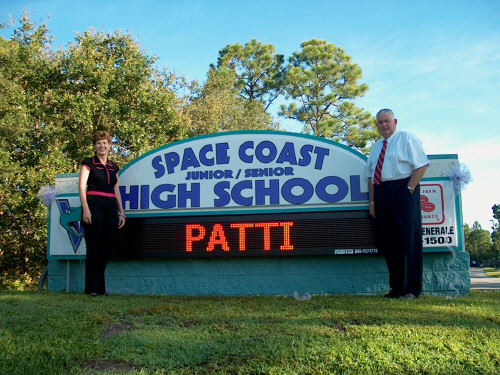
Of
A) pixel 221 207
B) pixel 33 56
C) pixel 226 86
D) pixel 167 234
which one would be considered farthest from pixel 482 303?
pixel 226 86

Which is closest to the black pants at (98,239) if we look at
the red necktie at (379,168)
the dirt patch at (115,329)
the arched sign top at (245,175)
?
the arched sign top at (245,175)

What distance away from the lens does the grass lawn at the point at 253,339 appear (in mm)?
2768

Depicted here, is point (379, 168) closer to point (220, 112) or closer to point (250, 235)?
point (250, 235)

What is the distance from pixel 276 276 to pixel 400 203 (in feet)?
6.59

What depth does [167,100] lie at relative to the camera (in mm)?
16438

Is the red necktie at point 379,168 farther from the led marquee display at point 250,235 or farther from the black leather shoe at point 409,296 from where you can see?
the black leather shoe at point 409,296

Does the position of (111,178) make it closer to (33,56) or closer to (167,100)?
(167,100)

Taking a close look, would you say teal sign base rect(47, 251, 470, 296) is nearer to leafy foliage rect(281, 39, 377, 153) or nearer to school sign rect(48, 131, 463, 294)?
school sign rect(48, 131, 463, 294)

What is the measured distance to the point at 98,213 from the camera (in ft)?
18.0

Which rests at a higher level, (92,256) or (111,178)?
(111,178)

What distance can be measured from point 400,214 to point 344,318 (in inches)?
67.5

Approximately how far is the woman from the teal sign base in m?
0.86

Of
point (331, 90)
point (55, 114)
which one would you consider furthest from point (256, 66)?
point (55, 114)

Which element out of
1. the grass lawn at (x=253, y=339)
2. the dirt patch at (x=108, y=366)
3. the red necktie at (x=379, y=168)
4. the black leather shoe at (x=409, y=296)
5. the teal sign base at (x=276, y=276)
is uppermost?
the red necktie at (x=379, y=168)
